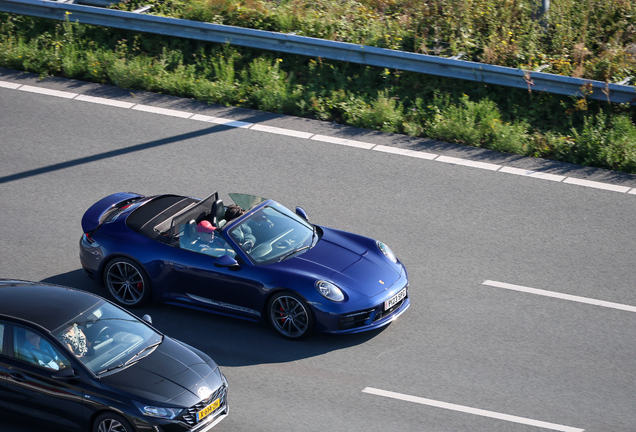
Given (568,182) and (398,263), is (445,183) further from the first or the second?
(398,263)

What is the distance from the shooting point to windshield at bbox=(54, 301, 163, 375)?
22.6 ft

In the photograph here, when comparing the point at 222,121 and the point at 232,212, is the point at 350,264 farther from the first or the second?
the point at 222,121

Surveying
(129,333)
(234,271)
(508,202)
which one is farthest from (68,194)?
(508,202)

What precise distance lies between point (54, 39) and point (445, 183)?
851 centimetres

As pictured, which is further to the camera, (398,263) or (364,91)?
(364,91)

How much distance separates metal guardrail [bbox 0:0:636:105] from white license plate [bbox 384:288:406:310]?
6.00 m

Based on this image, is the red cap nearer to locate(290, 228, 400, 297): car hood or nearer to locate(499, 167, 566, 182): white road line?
locate(290, 228, 400, 297): car hood

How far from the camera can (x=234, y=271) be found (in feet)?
28.3

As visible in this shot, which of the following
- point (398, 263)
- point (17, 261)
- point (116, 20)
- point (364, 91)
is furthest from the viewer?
point (116, 20)

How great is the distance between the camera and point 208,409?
6898 millimetres

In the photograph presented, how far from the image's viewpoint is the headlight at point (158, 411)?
21.6ft

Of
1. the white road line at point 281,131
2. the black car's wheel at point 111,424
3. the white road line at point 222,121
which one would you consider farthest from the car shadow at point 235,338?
the white road line at point 222,121

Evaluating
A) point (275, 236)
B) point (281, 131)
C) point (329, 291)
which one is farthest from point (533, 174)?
point (329, 291)

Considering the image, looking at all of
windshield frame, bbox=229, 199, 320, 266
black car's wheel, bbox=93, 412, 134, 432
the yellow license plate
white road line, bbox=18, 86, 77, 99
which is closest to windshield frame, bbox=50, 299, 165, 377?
black car's wheel, bbox=93, 412, 134, 432
